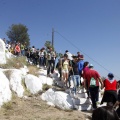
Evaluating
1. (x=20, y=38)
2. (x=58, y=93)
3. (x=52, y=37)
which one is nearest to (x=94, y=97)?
(x=58, y=93)

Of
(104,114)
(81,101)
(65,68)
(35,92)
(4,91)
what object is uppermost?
(65,68)

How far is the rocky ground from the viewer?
892 cm

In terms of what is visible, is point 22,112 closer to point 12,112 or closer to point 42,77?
point 12,112

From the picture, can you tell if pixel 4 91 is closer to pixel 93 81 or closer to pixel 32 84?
pixel 32 84

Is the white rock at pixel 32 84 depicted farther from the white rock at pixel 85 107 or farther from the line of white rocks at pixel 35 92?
the white rock at pixel 85 107

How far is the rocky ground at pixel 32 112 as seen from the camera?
351 inches

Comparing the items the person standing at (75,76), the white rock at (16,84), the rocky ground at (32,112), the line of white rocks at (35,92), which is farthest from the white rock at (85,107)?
the white rock at (16,84)

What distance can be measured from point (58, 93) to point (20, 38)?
121ft

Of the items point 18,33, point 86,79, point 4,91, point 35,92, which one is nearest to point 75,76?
point 86,79

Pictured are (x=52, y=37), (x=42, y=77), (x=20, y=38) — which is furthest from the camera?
(x=20, y=38)

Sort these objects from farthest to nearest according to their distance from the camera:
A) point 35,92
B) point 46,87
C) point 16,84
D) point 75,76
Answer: point 46,87 < point 35,92 < point 75,76 < point 16,84

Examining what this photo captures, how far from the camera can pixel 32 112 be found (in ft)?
31.4

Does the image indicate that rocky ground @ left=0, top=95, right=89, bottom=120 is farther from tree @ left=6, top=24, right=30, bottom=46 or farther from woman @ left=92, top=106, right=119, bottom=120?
tree @ left=6, top=24, right=30, bottom=46

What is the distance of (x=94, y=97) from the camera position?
1028 cm
